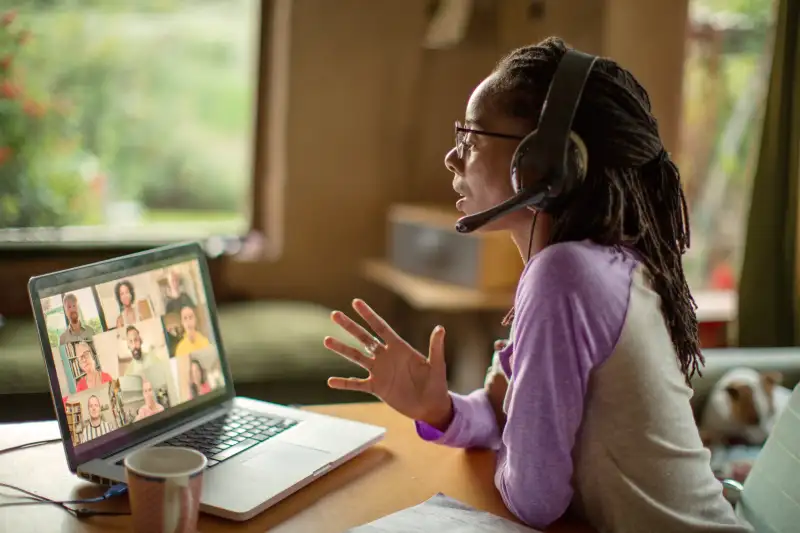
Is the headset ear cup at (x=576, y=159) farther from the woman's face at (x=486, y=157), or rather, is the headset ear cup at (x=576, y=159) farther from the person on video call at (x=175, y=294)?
the person on video call at (x=175, y=294)

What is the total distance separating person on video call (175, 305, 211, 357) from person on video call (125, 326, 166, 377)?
2.6 inches

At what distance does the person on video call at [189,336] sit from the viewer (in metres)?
1.26

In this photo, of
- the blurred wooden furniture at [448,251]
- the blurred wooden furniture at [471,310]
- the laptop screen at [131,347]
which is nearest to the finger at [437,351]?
the laptop screen at [131,347]

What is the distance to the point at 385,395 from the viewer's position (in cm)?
120

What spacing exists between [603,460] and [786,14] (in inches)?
80.7

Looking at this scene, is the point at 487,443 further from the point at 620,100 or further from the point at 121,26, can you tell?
the point at 121,26

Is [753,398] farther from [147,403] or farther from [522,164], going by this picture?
[147,403]

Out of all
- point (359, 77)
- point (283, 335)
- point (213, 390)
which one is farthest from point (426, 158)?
point (213, 390)

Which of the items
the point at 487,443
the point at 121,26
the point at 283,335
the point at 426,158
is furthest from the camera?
the point at 426,158

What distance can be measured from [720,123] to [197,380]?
2550 mm

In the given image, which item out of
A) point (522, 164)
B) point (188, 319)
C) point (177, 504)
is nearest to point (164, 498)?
point (177, 504)

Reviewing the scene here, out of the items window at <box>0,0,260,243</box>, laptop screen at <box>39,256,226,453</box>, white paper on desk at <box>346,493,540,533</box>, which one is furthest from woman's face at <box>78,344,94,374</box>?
window at <box>0,0,260,243</box>

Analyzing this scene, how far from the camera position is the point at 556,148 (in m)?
0.99

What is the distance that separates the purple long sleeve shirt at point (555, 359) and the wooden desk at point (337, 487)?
2.8 inches
